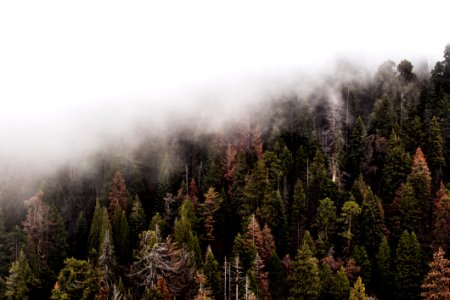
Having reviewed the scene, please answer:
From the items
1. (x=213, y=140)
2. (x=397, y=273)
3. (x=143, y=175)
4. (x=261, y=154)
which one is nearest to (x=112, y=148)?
(x=143, y=175)

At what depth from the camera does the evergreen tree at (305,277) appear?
224ft

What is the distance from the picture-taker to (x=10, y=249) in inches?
3273

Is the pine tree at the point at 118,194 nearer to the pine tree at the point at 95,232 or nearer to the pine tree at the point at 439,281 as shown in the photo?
the pine tree at the point at 95,232

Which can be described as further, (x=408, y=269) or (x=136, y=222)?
(x=136, y=222)

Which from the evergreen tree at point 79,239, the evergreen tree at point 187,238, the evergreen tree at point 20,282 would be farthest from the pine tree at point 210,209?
the evergreen tree at point 20,282

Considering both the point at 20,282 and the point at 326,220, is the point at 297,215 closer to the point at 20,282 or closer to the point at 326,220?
the point at 326,220

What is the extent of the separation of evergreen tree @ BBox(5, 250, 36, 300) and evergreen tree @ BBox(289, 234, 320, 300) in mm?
39295

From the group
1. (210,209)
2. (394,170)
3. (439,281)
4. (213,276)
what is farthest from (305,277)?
(394,170)

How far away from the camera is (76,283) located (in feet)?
200

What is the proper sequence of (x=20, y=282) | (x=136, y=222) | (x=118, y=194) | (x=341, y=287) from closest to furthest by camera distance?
(x=341, y=287)
(x=20, y=282)
(x=136, y=222)
(x=118, y=194)

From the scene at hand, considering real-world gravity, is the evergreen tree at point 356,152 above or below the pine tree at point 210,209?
above

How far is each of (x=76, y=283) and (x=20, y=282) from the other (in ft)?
49.9

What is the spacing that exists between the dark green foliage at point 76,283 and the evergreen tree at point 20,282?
473 inches

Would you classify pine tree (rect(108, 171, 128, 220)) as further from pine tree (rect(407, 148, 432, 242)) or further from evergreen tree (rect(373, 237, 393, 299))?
pine tree (rect(407, 148, 432, 242))
